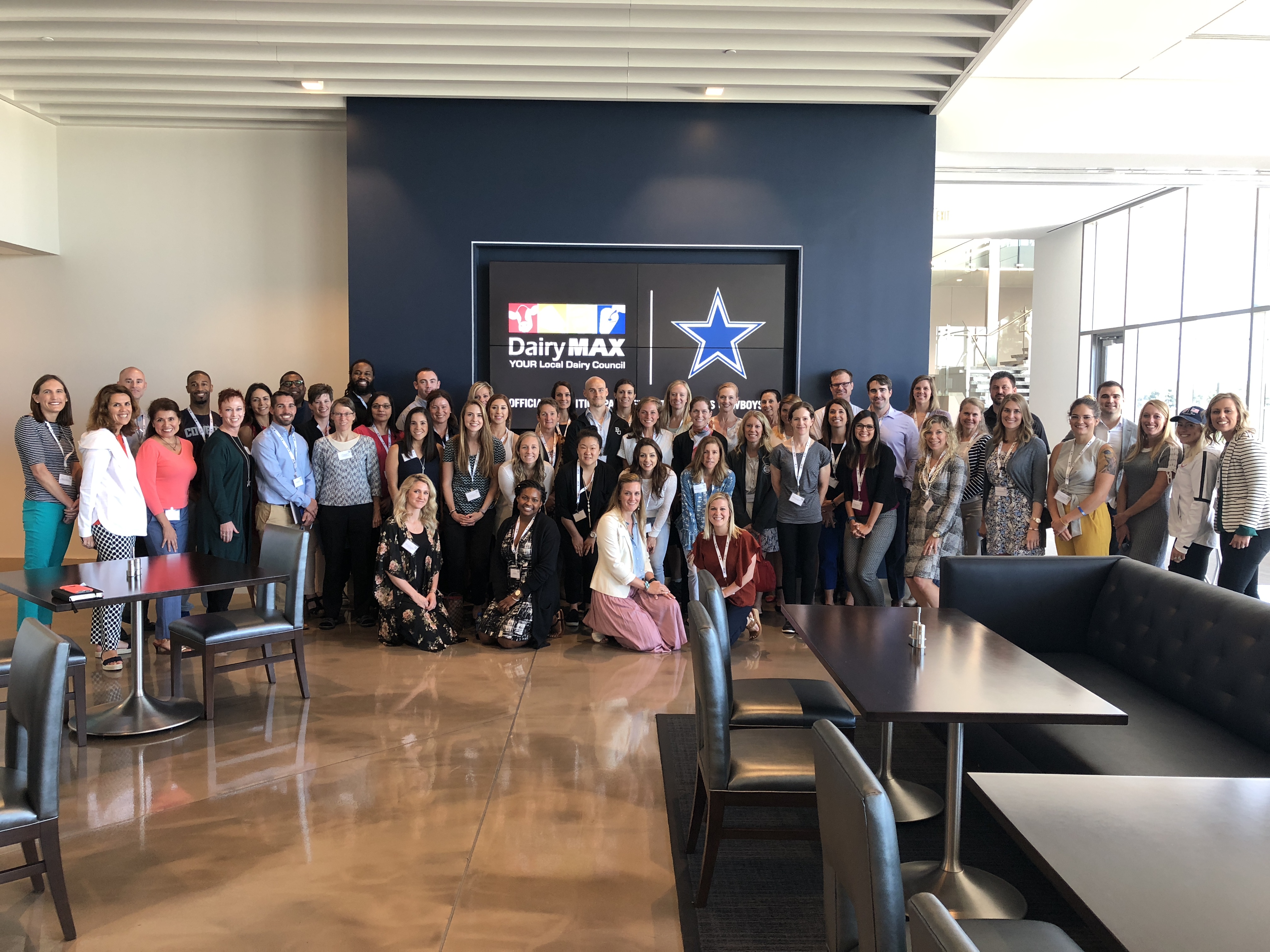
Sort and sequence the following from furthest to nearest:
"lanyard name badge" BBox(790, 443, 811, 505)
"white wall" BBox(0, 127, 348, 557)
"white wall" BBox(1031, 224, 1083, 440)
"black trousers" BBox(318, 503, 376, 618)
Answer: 1. "white wall" BBox(1031, 224, 1083, 440)
2. "white wall" BBox(0, 127, 348, 557)
3. "black trousers" BBox(318, 503, 376, 618)
4. "lanyard name badge" BBox(790, 443, 811, 505)

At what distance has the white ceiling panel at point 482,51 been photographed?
596cm

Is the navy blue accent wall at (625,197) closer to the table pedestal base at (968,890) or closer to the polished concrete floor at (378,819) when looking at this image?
the polished concrete floor at (378,819)

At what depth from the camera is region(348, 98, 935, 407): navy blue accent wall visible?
7.56 meters

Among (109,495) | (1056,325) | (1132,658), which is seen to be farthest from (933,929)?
(1056,325)

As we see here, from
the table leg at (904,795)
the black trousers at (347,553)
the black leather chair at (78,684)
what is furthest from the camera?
the black trousers at (347,553)

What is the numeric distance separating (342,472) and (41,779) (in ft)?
12.2

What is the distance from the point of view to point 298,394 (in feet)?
22.8

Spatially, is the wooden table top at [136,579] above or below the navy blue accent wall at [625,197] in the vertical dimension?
below

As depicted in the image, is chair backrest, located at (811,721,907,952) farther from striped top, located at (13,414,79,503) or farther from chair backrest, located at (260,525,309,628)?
striped top, located at (13,414,79,503)

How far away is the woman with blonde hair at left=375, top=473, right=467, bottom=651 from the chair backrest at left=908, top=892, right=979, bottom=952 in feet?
15.7

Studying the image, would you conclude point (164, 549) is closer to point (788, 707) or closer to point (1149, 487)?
point (788, 707)

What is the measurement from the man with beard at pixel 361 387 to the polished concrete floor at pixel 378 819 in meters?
2.50

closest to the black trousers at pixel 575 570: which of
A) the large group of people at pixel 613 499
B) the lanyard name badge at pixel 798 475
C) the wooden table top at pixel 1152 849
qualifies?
the large group of people at pixel 613 499

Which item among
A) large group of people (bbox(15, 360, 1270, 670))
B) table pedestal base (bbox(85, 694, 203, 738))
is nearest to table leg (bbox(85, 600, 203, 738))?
table pedestal base (bbox(85, 694, 203, 738))
